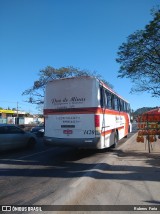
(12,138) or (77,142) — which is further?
(12,138)

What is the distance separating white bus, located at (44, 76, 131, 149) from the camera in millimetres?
11203

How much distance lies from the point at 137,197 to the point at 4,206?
110 inches

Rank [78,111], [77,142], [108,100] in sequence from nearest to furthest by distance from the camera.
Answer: [77,142] → [78,111] → [108,100]

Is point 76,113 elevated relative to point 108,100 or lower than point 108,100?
lower

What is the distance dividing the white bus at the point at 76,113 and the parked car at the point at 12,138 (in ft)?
10.7

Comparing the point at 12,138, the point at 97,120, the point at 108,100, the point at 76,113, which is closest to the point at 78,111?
the point at 76,113

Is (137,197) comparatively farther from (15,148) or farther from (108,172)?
(15,148)

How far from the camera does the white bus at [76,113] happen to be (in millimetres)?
11203

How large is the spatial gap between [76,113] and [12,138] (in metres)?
4.89

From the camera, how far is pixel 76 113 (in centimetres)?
1147

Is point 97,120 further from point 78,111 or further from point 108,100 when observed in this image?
point 108,100

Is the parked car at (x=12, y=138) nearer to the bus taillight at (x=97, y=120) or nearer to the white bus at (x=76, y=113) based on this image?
the white bus at (x=76, y=113)

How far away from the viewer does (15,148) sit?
15109mm

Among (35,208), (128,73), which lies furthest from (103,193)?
(128,73)
